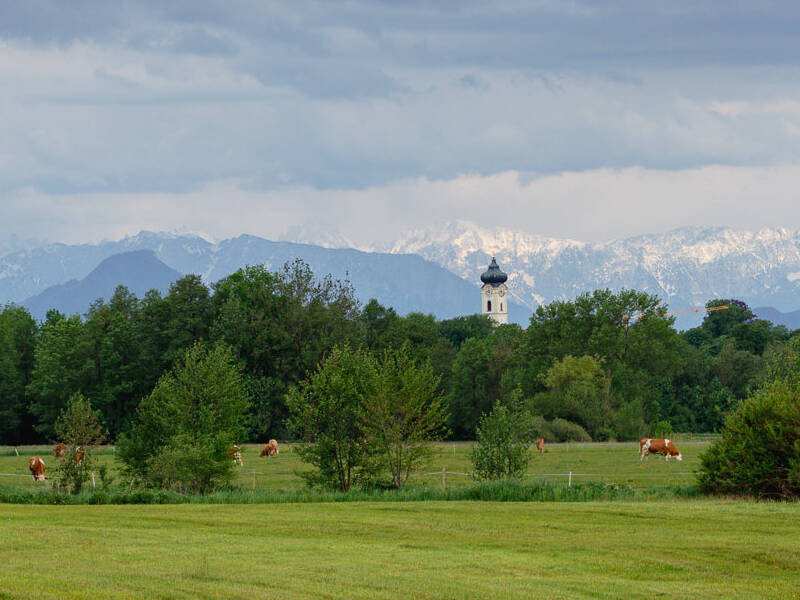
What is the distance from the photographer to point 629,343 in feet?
343

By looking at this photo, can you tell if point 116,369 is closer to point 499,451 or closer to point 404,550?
point 499,451

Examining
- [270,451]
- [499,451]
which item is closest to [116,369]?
[270,451]

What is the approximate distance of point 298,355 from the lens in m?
103

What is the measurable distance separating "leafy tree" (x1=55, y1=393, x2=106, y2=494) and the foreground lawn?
25.0 ft

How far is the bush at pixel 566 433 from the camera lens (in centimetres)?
8756

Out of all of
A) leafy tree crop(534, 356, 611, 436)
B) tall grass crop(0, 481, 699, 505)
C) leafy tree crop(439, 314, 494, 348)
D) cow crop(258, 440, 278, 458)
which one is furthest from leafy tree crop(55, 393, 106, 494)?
leafy tree crop(439, 314, 494, 348)

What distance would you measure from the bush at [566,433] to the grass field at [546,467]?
22.7 ft

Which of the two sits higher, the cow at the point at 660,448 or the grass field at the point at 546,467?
the cow at the point at 660,448

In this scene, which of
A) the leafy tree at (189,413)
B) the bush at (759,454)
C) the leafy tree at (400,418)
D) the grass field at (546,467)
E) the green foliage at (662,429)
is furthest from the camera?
the green foliage at (662,429)

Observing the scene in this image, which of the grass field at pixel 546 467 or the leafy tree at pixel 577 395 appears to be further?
the leafy tree at pixel 577 395

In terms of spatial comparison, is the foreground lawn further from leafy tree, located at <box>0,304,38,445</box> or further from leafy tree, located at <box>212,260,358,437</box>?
leafy tree, located at <box>0,304,38,445</box>

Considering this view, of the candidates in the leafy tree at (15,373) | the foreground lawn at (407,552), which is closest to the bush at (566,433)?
the leafy tree at (15,373)

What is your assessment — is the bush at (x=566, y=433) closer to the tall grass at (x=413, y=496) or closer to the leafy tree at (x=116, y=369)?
the leafy tree at (x=116, y=369)

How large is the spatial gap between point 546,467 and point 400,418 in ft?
47.4
